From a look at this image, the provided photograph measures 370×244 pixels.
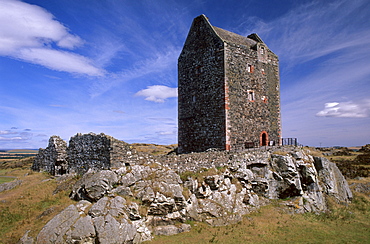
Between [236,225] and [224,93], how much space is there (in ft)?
40.7

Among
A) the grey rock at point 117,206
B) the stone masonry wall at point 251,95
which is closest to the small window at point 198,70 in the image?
the stone masonry wall at point 251,95

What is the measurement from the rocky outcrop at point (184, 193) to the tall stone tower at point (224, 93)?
3435 mm

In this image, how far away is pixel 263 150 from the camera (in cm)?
2292

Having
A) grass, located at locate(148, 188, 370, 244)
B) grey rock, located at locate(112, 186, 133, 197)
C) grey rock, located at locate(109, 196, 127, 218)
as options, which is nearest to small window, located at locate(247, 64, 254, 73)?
grass, located at locate(148, 188, 370, 244)

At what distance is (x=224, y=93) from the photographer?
75.7 feet

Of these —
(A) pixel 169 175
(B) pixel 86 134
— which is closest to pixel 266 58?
(A) pixel 169 175

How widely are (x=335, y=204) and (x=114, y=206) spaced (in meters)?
20.7

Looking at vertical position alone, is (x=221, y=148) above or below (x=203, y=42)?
below

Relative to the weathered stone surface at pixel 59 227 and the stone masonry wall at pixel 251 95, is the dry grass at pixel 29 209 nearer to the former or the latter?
the weathered stone surface at pixel 59 227

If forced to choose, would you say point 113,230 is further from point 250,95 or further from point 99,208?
point 250,95

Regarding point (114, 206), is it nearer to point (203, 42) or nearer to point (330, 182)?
point (203, 42)

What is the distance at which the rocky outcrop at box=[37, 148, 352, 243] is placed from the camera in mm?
11484

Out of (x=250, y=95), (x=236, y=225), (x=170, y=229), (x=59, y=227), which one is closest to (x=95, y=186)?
(x=59, y=227)

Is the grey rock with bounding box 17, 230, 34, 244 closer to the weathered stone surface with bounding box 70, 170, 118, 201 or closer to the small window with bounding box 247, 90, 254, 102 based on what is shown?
the weathered stone surface with bounding box 70, 170, 118, 201
